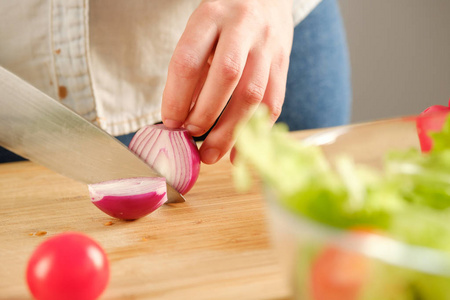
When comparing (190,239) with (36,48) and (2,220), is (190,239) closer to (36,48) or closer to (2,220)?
(2,220)

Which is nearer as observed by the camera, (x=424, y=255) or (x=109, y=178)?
(x=424, y=255)

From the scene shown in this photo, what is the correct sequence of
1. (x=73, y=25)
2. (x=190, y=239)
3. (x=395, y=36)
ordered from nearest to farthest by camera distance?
(x=190, y=239) < (x=73, y=25) < (x=395, y=36)

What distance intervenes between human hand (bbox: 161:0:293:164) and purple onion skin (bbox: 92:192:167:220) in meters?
0.15

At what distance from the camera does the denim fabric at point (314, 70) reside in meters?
1.48

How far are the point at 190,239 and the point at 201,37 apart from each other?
326 millimetres

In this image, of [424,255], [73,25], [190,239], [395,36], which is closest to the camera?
[424,255]

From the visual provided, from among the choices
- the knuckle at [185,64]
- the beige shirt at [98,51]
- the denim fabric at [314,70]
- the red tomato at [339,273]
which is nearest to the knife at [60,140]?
the knuckle at [185,64]

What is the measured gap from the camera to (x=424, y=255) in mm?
284

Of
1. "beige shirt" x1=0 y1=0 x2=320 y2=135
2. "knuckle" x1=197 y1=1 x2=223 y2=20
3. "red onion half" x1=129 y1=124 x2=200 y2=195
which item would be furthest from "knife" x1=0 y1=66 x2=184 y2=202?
"beige shirt" x1=0 y1=0 x2=320 y2=135

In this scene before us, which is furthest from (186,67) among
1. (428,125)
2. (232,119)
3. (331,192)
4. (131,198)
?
(331,192)

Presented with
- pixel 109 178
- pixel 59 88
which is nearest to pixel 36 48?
pixel 59 88

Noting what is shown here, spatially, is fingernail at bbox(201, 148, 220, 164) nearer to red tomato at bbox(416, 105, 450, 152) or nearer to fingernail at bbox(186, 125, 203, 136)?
fingernail at bbox(186, 125, 203, 136)

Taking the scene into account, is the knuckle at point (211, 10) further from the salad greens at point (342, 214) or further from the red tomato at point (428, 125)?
the salad greens at point (342, 214)

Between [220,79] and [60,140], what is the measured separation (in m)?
0.27
